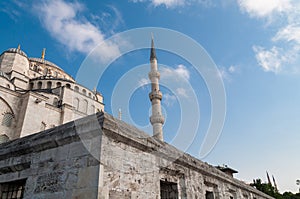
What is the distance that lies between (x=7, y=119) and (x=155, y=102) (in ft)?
54.6

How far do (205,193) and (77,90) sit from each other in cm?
3607

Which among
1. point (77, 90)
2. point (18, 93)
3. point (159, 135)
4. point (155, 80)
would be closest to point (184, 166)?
point (159, 135)

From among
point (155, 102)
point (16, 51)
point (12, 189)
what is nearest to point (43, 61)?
point (16, 51)

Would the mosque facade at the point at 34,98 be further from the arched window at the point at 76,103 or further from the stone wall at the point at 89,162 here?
the stone wall at the point at 89,162

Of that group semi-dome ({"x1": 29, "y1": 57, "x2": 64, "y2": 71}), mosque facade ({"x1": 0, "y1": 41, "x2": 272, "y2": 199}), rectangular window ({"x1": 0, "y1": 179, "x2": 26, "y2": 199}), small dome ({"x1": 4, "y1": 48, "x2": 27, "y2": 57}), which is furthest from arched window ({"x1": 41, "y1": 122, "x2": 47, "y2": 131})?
rectangular window ({"x1": 0, "y1": 179, "x2": 26, "y2": 199})

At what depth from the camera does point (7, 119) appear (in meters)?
26.6

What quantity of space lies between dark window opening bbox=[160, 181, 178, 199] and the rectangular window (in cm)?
309

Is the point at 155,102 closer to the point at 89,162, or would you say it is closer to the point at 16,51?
the point at 89,162

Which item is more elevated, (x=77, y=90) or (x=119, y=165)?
(x=77, y=90)

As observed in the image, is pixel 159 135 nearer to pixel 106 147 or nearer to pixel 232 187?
Answer: pixel 232 187

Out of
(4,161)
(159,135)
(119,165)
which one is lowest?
(119,165)

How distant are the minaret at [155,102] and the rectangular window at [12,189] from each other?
16325 mm

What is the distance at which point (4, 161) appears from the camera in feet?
17.6

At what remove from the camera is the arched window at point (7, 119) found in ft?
85.7
